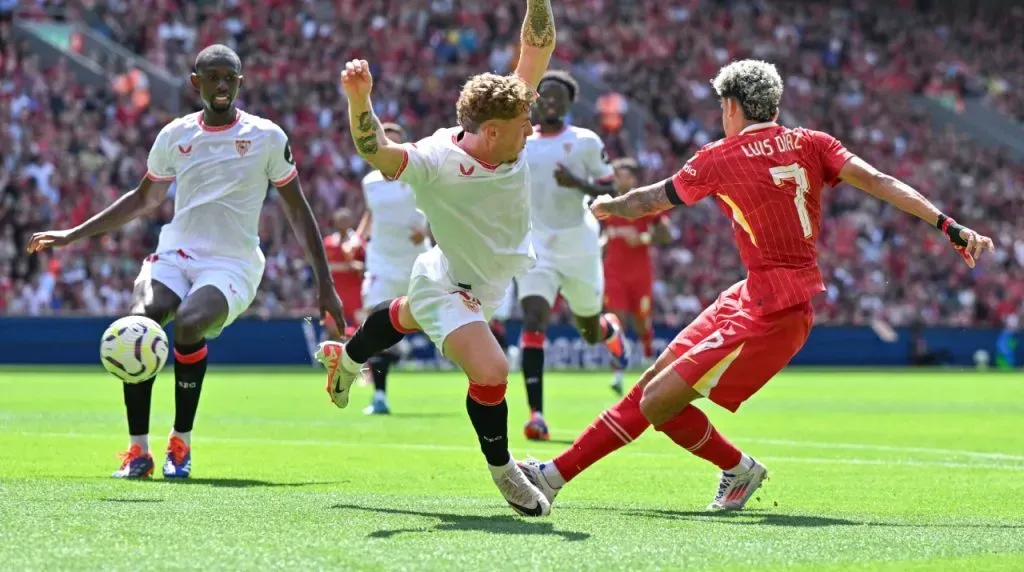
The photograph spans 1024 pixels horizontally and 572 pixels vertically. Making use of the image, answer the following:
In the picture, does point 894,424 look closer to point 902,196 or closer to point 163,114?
point 902,196

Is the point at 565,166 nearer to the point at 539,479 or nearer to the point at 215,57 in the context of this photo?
the point at 215,57

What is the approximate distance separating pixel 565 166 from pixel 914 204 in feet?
21.4

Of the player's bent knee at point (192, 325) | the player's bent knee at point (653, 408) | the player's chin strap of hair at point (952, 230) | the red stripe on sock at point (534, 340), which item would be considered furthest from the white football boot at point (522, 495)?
the red stripe on sock at point (534, 340)

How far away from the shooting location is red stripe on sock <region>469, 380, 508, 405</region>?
7.82 meters

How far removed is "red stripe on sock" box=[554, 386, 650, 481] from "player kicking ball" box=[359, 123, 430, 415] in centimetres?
878

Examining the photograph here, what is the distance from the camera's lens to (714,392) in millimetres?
8094

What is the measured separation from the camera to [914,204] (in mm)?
7715

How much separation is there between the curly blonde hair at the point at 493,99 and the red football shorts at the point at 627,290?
14777 mm

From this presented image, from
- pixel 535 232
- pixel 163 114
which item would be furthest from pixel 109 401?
pixel 163 114

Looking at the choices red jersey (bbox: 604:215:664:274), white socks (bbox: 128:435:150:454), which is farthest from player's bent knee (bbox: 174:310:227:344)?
red jersey (bbox: 604:215:664:274)

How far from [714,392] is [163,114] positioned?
2620 centimetres

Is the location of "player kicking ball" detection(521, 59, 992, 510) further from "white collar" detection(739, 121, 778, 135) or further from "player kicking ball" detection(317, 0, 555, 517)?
"player kicking ball" detection(317, 0, 555, 517)

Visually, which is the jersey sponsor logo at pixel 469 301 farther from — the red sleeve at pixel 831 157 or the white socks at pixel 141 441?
the white socks at pixel 141 441

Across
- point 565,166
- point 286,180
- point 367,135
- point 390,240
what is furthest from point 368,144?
point 390,240
